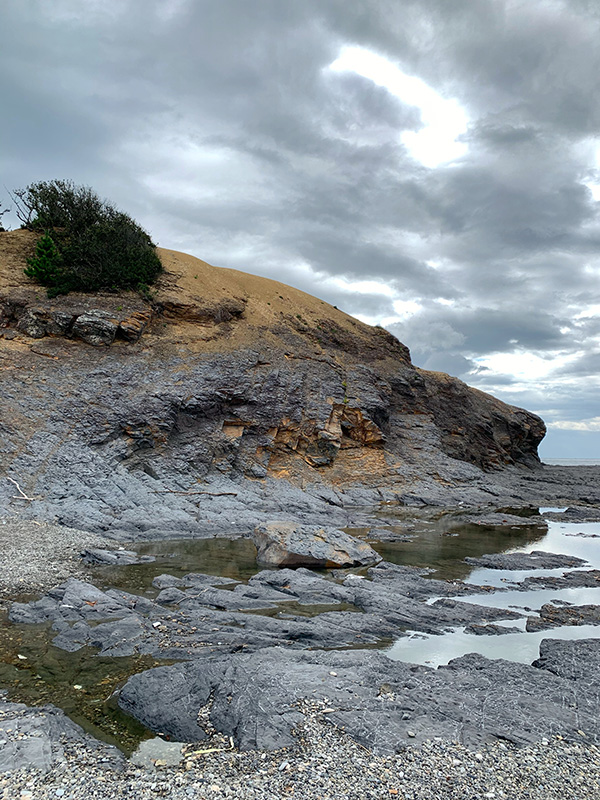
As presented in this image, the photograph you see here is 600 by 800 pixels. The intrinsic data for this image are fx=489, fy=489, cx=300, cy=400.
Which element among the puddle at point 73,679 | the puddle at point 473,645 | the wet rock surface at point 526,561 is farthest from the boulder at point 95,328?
the puddle at point 473,645

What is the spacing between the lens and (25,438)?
25.8 m

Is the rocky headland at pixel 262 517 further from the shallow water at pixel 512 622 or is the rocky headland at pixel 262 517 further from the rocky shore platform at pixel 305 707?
the shallow water at pixel 512 622

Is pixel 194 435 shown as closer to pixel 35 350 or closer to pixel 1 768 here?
pixel 35 350

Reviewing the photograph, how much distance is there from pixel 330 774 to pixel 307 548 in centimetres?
1154

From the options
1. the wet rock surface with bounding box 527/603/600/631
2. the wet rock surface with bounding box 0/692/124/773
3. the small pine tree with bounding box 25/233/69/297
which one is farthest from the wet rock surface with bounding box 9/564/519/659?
the small pine tree with bounding box 25/233/69/297

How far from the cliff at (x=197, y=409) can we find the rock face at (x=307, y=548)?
630 cm

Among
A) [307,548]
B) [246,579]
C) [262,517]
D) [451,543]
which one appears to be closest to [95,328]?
[262,517]

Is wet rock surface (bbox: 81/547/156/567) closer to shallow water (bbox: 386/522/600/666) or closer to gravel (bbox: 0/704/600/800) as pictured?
shallow water (bbox: 386/522/600/666)

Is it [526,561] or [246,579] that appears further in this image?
[526,561]

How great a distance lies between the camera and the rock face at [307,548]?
17062mm

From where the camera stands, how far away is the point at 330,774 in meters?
5.88

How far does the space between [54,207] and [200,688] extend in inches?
1681

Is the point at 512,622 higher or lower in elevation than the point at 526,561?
lower

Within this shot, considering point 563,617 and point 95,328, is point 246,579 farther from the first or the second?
point 95,328
